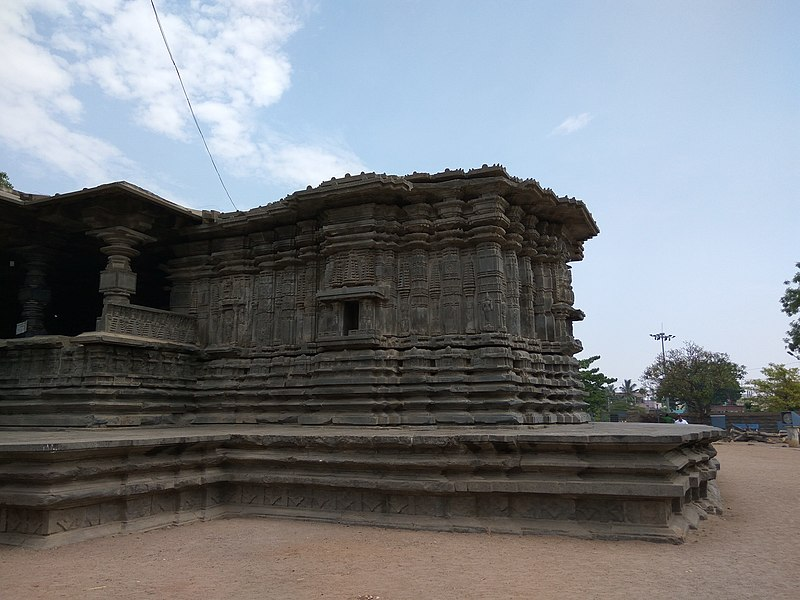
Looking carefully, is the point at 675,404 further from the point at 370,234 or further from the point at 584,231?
the point at 370,234

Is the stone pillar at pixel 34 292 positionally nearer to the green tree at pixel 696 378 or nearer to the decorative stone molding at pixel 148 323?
the decorative stone molding at pixel 148 323

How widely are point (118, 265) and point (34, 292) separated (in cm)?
318

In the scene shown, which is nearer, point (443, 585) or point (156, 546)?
point (443, 585)

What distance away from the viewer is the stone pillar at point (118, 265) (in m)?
11.7

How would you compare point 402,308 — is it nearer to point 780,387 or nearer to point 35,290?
point 35,290

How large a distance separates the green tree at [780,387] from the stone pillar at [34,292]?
135 ft

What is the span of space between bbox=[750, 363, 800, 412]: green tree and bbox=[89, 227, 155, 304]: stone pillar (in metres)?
40.0

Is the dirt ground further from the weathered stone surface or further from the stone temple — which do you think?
the weathered stone surface

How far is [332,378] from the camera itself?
1059 cm

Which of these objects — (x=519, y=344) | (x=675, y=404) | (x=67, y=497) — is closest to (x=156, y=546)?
(x=67, y=497)

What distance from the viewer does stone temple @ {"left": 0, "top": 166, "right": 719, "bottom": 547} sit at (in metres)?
6.70

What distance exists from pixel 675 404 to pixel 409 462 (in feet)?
191

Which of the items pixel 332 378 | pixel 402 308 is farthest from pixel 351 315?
pixel 332 378

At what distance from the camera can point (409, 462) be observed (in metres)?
7.30
